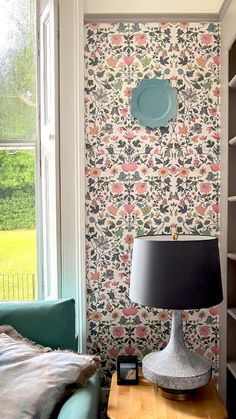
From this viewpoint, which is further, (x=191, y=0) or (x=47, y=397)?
(x=191, y=0)

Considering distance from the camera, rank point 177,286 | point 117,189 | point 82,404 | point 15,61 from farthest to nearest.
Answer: point 15,61, point 117,189, point 177,286, point 82,404

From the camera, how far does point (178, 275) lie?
161cm

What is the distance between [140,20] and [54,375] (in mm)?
1828

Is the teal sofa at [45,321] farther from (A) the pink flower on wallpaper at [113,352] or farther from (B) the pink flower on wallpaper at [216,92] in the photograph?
(B) the pink flower on wallpaper at [216,92]

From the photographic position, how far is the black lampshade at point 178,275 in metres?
1.61

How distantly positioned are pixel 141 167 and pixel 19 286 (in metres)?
1.02

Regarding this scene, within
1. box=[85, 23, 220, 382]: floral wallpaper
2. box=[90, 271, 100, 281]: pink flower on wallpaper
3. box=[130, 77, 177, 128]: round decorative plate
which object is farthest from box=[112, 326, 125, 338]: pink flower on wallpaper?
box=[130, 77, 177, 128]: round decorative plate

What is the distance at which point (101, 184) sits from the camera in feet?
7.34

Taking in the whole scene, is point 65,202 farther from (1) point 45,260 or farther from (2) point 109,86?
(2) point 109,86

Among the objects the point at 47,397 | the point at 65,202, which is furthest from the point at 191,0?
→ the point at 47,397

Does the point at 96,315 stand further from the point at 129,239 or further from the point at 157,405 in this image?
the point at 157,405

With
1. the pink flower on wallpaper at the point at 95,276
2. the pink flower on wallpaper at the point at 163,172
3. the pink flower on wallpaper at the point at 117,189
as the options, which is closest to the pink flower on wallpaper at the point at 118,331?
the pink flower on wallpaper at the point at 95,276

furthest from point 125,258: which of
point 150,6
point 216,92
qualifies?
point 150,6

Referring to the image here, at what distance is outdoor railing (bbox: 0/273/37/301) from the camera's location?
2428 millimetres
